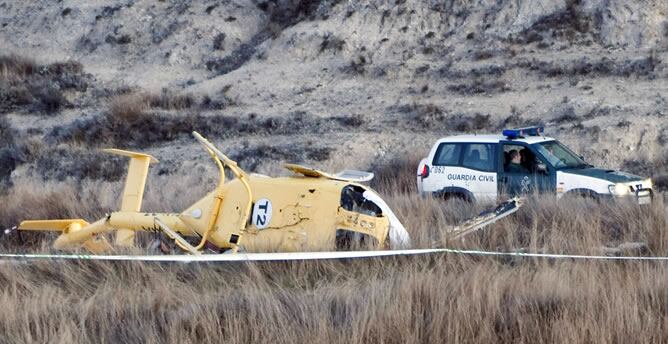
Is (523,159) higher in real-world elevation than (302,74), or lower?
lower

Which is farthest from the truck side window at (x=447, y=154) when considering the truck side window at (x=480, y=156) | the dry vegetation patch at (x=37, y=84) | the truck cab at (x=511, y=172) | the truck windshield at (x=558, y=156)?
the dry vegetation patch at (x=37, y=84)

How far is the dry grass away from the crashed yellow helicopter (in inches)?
23.1

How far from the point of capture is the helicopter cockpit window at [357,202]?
1010 centimetres

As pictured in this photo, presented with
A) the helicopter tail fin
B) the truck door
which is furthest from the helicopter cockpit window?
the truck door

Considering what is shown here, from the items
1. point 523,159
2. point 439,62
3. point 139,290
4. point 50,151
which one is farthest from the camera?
point 439,62

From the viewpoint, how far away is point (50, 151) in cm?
2623

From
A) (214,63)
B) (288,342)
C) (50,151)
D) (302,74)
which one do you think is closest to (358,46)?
(302,74)

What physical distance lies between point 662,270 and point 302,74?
2329cm

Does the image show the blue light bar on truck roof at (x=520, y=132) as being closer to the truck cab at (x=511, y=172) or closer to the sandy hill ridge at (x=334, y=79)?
the truck cab at (x=511, y=172)

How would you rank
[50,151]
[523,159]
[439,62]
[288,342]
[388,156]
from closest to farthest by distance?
1. [288,342]
2. [523,159]
3. [388,156]
4. [50,151]
5. [439,62]

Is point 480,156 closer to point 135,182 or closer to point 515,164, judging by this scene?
point 515,164

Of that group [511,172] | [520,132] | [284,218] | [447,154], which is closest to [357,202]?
[284,218]

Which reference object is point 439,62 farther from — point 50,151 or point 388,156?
point 50,151

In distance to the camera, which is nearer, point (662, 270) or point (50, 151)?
point (662, 270)
